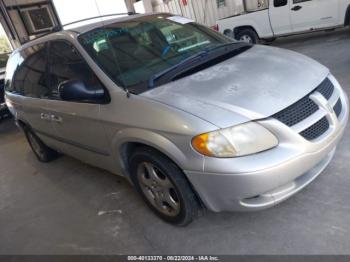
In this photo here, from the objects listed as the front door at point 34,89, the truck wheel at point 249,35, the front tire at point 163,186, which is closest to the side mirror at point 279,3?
the truck wheel at point 249,35

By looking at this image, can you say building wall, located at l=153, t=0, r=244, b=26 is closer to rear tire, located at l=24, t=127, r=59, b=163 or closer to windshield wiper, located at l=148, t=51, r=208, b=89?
rear tire, located at l=24, t=127, r=59, b=163

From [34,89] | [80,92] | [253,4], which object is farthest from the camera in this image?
[253,4]

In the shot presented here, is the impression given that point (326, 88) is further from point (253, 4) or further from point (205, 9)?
point (205, 9)

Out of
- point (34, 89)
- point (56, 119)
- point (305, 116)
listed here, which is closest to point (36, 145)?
point (34, 89)

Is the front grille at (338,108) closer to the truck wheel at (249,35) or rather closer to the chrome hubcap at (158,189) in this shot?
the chrome hubcap at (158,189)

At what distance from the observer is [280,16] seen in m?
8.19

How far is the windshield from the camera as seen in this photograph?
2.73 meters

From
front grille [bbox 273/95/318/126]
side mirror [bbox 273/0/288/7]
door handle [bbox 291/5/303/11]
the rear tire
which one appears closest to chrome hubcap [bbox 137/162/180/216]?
front grille [bbox 273/95/318/126]

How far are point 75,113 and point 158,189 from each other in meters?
1.06

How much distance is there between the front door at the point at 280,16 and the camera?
26.4 ft

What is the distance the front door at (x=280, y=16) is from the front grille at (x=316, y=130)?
21.4ft

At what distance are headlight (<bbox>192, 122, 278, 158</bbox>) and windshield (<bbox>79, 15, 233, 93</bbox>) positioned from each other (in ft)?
2.53

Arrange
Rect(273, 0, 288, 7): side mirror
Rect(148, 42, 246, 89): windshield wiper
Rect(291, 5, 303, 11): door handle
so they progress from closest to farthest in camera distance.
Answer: Rect(148, 42, 246, 89): windshield wiper → Rect(291, 5, 303, 11): door handle → Rect(273, 0, 288, 7): side mirror

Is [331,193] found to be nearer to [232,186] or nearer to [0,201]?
[232,186]
